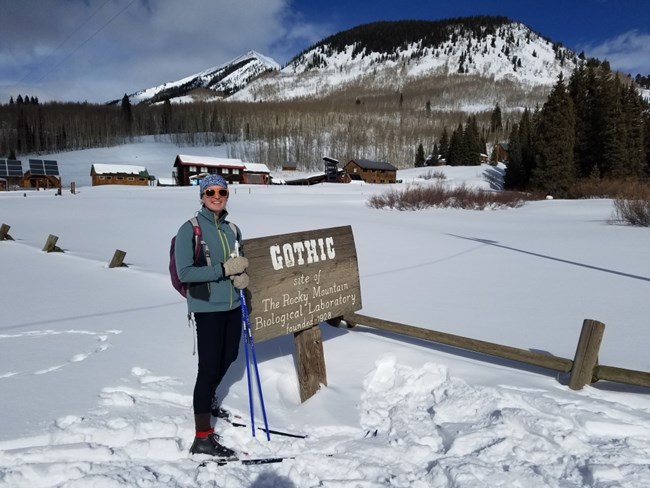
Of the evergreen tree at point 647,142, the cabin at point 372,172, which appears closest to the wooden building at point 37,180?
the cabin at point 372,172

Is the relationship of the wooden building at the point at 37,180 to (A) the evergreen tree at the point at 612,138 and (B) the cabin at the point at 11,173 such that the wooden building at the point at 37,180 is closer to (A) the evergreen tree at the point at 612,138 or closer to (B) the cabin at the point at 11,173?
(B) the cabin at the point at 11,173

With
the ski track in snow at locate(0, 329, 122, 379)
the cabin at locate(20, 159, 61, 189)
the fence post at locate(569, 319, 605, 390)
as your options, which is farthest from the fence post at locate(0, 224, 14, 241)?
the cabin at locate(20, 159, 61, 189)

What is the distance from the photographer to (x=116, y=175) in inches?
2795

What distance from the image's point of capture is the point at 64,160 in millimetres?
100438

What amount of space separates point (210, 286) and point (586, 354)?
11.5 ft

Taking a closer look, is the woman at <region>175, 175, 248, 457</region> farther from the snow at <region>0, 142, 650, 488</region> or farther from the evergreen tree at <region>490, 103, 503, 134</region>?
the evergreen tree at <region>490, 103, 503, 134</region>

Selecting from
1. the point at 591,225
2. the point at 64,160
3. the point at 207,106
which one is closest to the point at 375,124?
the point at 207,106

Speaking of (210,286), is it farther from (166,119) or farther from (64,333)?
(166,119)

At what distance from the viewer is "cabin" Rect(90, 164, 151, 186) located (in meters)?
70.5

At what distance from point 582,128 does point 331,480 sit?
1836 inches

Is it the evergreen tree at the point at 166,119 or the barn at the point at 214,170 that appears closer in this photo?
the barn at the point at 214,170

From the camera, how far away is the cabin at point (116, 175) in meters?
70.5

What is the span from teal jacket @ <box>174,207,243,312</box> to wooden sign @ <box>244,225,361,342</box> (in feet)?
0.83

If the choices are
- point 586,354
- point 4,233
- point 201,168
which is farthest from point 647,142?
point 201,168
